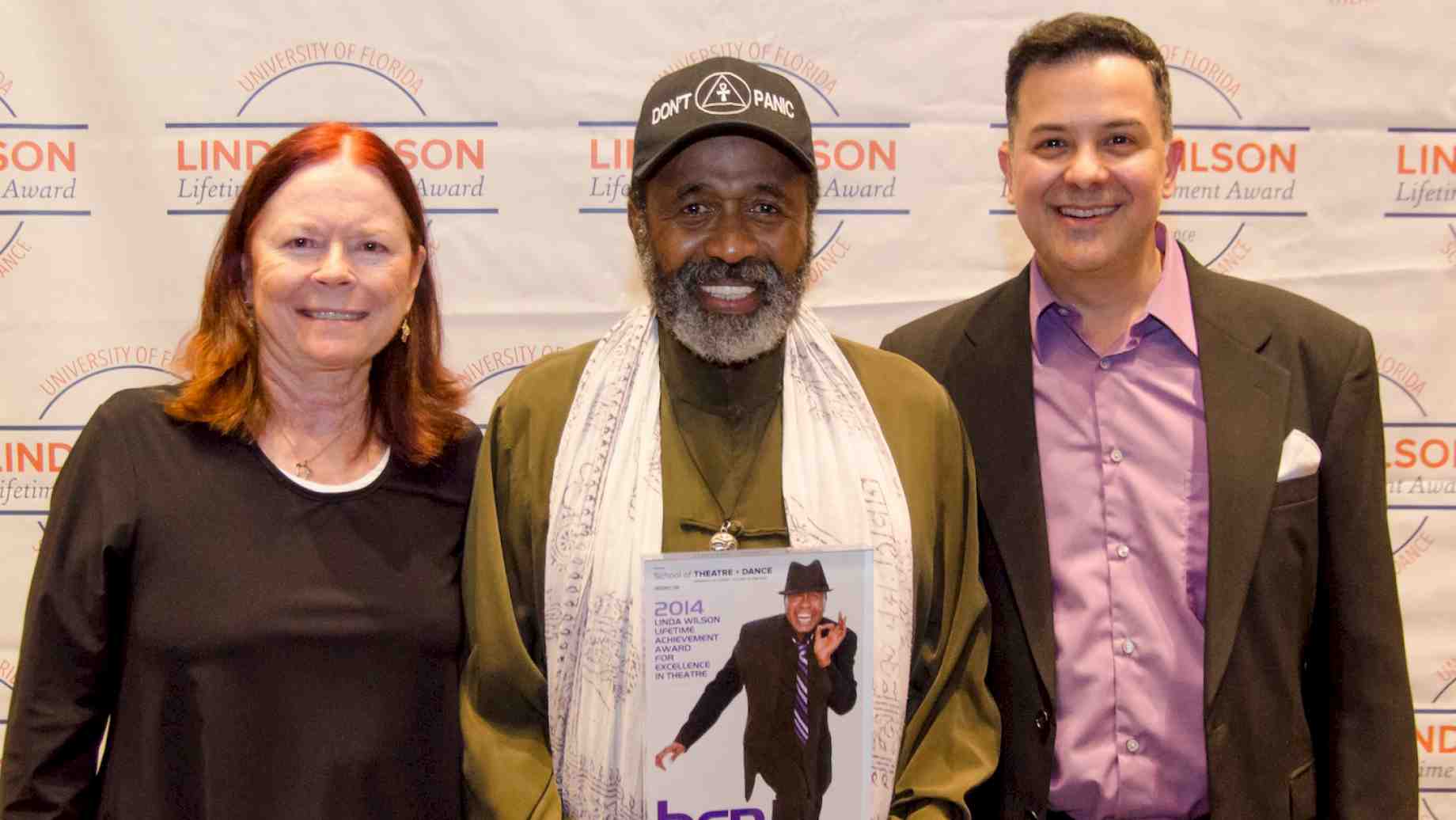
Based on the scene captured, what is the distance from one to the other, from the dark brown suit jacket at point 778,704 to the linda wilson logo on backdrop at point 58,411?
220cm

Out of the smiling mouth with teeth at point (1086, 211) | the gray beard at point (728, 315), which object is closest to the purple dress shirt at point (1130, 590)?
the smiling mouth with teeth at point (1086, 211)

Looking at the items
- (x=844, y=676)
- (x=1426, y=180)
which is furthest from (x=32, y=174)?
(x=1426, y=180)

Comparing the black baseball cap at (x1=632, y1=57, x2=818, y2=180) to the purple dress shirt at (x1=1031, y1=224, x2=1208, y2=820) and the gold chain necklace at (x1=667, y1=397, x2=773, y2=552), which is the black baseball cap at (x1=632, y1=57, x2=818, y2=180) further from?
the purple dress shirt at (x1=1031, y1=224, x2=1208, y2=820)

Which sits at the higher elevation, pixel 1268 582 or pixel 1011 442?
pixel 1011 442

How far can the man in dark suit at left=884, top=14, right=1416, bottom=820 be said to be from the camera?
2102mm

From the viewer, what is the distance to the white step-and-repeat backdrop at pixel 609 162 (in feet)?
10.8

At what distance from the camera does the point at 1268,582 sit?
2098mm

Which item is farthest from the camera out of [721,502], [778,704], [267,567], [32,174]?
[32,174]

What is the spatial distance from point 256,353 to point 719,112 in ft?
3.07

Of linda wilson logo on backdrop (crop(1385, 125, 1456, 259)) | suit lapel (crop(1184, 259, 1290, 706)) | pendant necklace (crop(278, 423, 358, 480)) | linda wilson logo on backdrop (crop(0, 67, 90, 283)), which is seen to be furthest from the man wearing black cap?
linda wilson logo on backdrop (crop(1385, 125, 1456, 259))

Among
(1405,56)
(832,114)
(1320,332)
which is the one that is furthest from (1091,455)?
(1405,56)

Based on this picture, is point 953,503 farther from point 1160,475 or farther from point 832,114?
A: point 832,114

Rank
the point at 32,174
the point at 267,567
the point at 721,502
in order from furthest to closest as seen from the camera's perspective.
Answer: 1. the point at 32,174
2. the point at 721,502
3. the point at 267,567

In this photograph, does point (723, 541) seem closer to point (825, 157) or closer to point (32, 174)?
point (825, 157)
